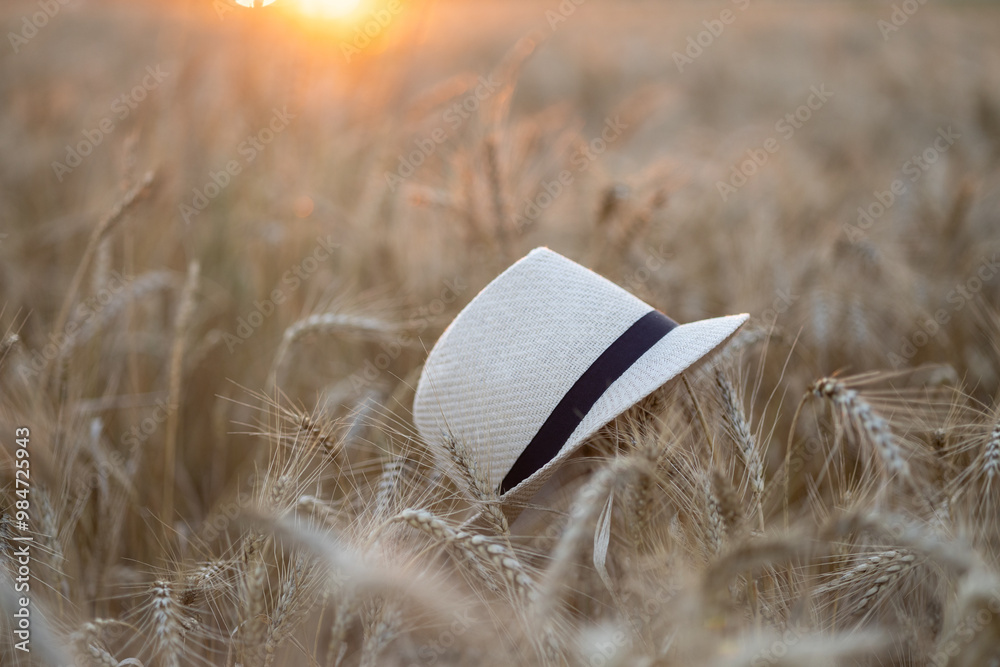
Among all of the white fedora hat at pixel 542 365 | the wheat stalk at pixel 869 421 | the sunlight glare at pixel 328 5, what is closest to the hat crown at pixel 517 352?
the white fedora hat at pixel 542 365

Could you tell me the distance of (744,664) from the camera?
2.16 ft

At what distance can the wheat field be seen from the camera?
0.85 m

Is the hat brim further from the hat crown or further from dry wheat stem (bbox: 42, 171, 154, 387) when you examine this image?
A: dry wheat stem (bbox: 42, 171, 154, 387)

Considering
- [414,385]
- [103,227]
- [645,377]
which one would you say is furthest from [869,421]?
[103,227]

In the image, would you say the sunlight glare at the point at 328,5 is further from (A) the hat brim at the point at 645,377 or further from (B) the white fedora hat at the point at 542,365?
(A) the hat brim at the point at 645,377

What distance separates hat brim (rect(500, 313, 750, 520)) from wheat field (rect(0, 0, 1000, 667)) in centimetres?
6

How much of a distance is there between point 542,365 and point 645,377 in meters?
0.17

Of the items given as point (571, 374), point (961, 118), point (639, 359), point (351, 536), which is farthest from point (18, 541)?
point (961, 118)

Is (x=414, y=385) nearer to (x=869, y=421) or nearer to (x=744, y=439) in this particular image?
(x=744, y=439)

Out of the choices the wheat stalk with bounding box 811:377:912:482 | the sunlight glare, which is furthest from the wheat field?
the sunlight glare

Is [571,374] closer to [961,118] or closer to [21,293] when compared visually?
[21,293]

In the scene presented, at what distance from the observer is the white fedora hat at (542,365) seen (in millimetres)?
1017

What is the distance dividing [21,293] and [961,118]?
18.7ft

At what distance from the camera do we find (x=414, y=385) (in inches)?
62.4
